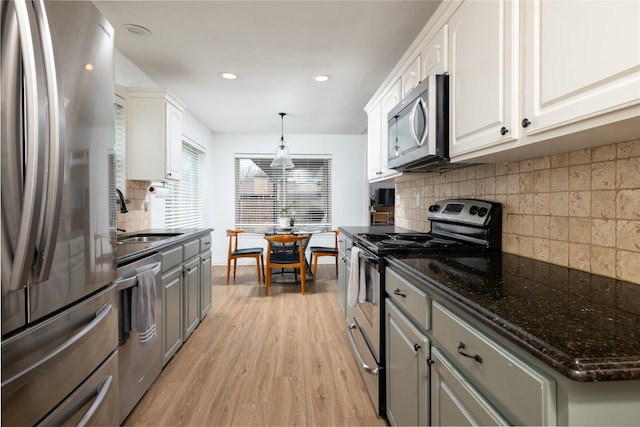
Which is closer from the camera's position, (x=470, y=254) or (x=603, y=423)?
(x=603, y=423)

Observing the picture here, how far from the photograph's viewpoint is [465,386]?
901mm

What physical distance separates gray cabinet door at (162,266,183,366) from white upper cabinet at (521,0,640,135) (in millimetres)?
2259

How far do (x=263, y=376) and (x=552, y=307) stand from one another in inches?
75.1

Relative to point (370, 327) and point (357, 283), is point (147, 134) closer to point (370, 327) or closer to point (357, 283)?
point (357, 283)

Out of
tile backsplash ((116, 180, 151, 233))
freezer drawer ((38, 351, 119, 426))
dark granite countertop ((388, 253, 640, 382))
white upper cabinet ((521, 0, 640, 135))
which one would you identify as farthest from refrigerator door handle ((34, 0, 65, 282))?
tile backsplash ((116, 180, 151, 233))

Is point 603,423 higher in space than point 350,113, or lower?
lower

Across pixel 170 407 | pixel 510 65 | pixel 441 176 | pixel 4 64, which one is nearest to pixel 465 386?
pixel 510 65

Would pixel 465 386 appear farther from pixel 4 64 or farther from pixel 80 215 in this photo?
pixel 4 64

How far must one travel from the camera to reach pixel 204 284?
Result: 10.3 ft

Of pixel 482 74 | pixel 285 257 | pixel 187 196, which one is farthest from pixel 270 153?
pixel 482 74

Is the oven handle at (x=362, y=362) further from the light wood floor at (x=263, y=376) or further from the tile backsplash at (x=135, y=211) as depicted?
the tile backsplash at (x=135, y=211)

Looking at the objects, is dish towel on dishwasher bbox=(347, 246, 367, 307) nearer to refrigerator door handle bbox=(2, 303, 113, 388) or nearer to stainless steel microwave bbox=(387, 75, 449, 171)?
stainless steel microwave bbox=(387, 75, 449, 171)

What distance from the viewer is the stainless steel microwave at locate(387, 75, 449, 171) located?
5.65 ft

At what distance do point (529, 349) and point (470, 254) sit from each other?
3.63ft
